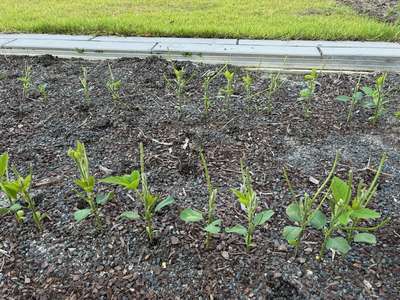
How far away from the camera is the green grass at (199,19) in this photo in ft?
12.4

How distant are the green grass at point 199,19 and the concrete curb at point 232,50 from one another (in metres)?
0.17

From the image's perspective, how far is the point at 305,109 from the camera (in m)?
2.40

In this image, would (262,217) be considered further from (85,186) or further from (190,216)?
(85,186)

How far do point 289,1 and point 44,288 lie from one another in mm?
4523

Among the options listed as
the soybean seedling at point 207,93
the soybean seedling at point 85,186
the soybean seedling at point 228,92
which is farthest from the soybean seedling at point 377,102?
the soybean seedling at point 85,186

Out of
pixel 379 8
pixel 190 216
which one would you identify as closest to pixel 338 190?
pixel 190 216

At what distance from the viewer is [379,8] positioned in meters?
4.72

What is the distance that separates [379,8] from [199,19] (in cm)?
205

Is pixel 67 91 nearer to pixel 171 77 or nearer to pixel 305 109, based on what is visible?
pixel 171 77

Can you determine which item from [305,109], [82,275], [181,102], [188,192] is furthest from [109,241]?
[305,109]

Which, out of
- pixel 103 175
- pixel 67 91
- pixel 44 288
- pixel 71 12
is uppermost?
pixel 71 12

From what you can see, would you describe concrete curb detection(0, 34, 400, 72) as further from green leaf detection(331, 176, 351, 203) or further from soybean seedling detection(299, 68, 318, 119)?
green leaf detection(331, 176, 351, 203)

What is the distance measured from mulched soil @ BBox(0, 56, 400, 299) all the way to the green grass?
3.27 ft

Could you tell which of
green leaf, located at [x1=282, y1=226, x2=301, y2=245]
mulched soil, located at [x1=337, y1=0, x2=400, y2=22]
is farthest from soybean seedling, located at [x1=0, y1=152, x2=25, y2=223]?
mulched soil, located at [x1=337, y1=0, x2=400, y2=22]
